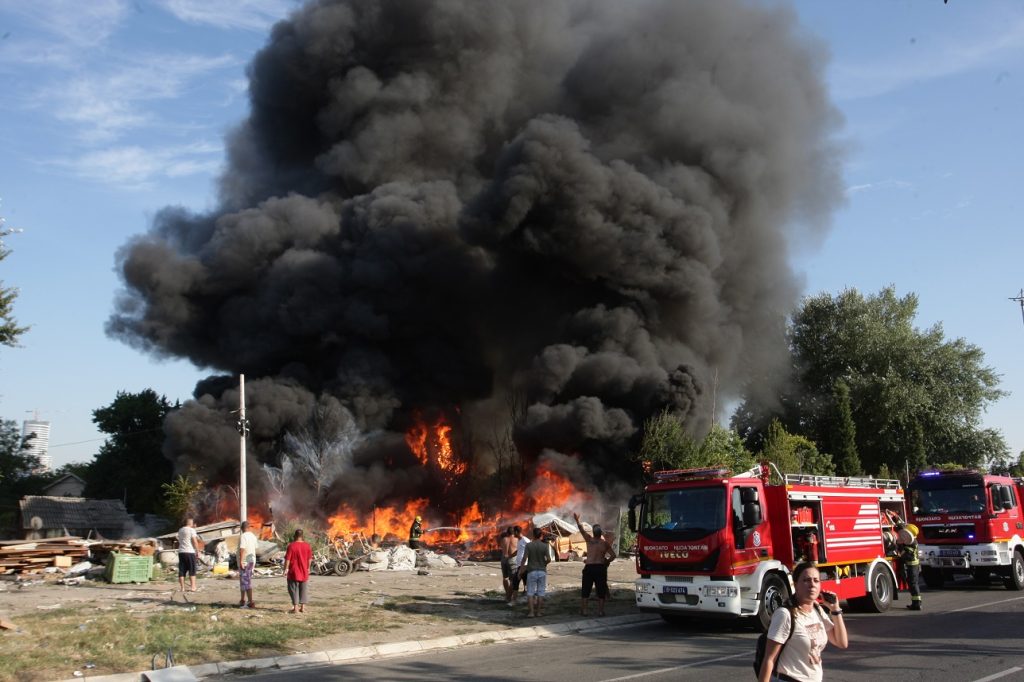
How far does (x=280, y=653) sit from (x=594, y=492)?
21.8 m

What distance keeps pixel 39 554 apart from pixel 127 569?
4.48 metres

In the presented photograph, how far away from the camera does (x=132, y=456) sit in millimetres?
49969

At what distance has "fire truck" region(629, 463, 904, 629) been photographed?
11.9 m

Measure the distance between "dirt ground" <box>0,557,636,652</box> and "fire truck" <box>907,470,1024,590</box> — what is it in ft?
21.4

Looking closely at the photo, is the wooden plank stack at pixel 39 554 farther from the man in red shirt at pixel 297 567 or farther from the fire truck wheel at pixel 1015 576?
the fire truck wheel at pixel 1015 576

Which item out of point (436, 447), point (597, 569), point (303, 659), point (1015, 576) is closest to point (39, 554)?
point (303, 659)

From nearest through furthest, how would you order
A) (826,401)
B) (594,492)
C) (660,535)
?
(660,535), (594,492), (826,401)

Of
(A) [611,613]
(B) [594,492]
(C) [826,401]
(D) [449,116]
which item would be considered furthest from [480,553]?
(C) [826,401]

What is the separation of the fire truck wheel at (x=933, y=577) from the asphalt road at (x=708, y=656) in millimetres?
5154

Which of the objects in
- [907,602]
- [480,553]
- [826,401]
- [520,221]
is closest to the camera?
[907,602]

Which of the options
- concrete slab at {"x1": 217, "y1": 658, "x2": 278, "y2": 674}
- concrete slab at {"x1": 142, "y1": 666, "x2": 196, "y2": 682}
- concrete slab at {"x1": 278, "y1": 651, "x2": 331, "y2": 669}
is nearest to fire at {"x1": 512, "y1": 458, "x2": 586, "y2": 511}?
concrete slab at {"x1": 278, "y1": 651, "x2": 331, "y2": 669}

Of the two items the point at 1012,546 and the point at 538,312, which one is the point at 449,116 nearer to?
the point at 538,312

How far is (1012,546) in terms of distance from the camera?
17.6 meters

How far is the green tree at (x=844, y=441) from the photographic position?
41000mm
